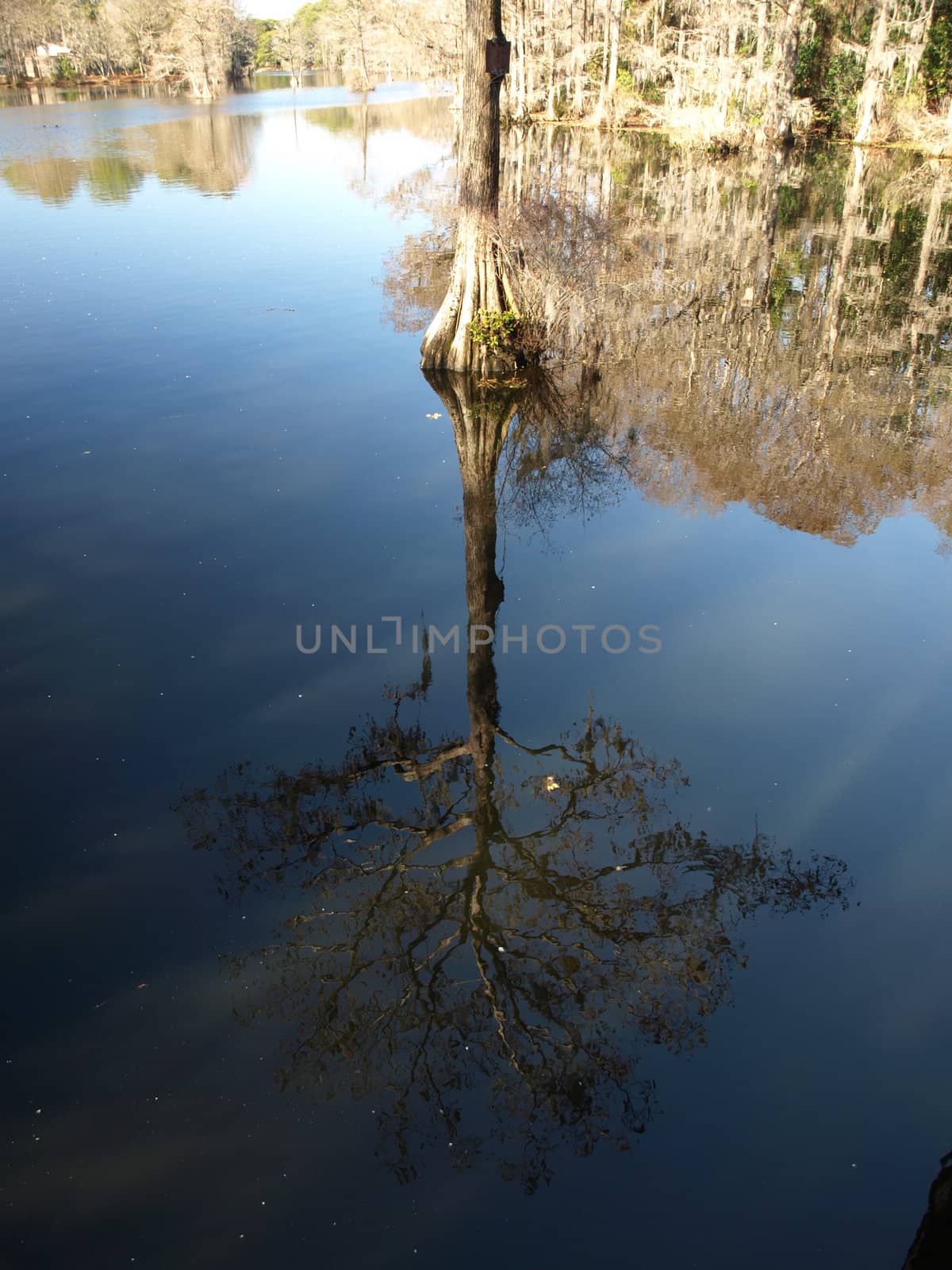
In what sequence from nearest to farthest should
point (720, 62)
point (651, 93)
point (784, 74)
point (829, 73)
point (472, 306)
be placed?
point (472, 306), point (784, 74), point (720, 62), point (829, 73), point (651, 93)

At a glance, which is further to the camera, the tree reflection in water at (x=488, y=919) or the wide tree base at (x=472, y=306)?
the wide tree base at (x=472, y=306)

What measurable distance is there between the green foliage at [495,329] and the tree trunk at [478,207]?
37 mm

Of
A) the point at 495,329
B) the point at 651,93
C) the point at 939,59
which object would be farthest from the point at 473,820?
the point at 651,93

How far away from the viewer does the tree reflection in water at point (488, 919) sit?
3658 mm

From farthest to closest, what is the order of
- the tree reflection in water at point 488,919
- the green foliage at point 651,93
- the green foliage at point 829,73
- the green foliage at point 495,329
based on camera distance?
the green foliage at point 651,93, the green foliage at point 829,73, the green foliage at point 495,329, the tree reflection in water at point 488,919

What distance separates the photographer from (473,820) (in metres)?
4.93

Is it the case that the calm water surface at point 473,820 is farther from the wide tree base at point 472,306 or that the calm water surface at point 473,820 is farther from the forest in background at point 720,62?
the forest in background at point 720,62

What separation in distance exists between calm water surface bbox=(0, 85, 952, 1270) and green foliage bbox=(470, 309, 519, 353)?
21.0 inches

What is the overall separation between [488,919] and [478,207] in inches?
324

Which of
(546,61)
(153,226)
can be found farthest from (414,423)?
(546,61)

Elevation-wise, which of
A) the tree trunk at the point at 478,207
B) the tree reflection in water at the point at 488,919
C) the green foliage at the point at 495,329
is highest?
the tree trunk at the point at 478,207

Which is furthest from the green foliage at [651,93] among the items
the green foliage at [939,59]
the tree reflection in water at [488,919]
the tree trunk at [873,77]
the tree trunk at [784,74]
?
the tree reflection in water at [488,919]

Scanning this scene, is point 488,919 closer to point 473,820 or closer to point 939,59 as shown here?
point 473,820

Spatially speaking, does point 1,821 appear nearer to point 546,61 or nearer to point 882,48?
point 882,48
